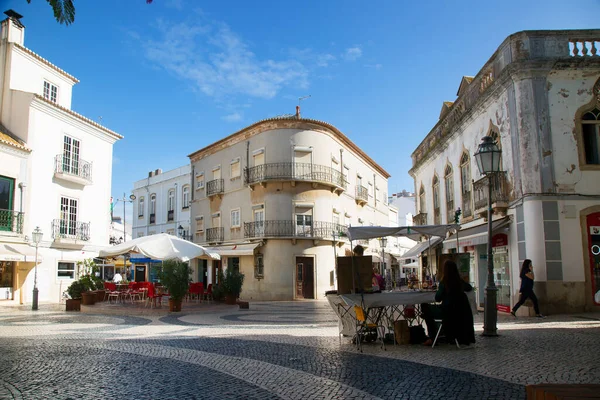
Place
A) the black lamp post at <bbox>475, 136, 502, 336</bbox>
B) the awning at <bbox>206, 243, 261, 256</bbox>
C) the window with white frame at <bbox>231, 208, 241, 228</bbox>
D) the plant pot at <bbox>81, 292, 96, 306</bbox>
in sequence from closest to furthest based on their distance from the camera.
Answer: the black lamp post at <bbox>475, 136, 502, 336</bbox> → the plant pot at <bbox>81, 292, 96, 306</bbox> → the awning at <bbox>206, 243, 261, 256</bbox> → the window with white frame at <bbox>231, 208, 241, 228</bbox>

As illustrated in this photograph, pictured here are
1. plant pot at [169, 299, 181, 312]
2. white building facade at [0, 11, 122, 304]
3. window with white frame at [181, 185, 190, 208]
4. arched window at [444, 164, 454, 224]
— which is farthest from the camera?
window with white frame at [181, 185, 190, 208]

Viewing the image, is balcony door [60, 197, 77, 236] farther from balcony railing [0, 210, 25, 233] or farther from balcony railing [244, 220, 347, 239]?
balcony railing [244, 220, 347, 239]

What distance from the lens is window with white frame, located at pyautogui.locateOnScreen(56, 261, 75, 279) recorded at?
83.3 ft

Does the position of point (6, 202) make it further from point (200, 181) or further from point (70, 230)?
point (200, 181)

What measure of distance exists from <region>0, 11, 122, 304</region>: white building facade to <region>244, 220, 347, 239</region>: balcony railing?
341 inches

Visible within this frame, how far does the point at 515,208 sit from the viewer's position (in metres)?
15.0

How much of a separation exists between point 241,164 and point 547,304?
2227cm

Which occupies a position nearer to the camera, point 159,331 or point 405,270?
point 159,331

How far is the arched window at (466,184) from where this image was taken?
19.0 m

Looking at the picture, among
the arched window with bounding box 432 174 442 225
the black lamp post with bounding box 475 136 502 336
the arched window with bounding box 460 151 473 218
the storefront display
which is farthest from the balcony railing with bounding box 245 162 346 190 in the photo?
the black lamp post with bounding box 475 136 502 336

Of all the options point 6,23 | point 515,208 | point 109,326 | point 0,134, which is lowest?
point 109,326

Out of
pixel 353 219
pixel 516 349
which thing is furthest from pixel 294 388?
pixel 353 219

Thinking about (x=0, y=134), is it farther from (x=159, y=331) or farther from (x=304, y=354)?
(x=304, y=354)

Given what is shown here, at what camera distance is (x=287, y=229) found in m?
29.6
